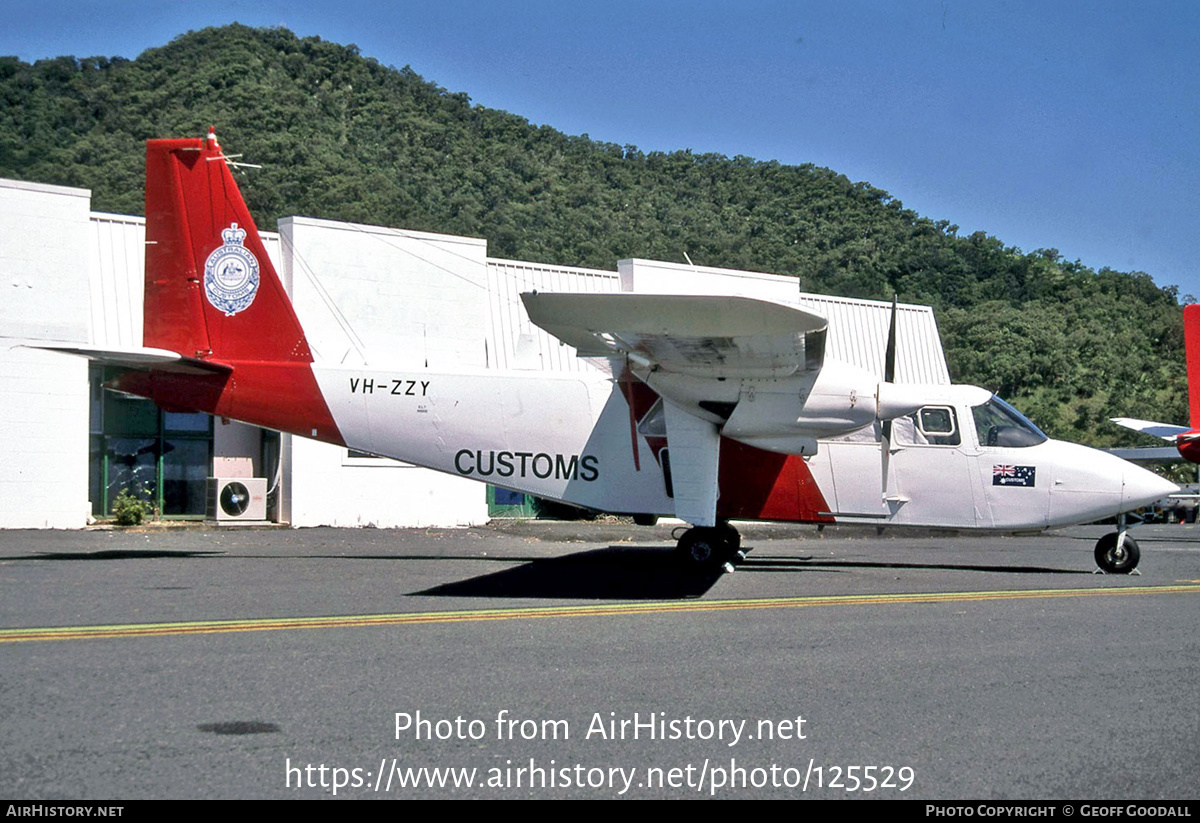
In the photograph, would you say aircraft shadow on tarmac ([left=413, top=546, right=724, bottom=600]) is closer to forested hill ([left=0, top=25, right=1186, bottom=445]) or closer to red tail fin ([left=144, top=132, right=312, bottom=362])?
red tail fin ([left=144, top=132, right=312, bottom=362])

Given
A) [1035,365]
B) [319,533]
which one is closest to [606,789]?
[319,533]

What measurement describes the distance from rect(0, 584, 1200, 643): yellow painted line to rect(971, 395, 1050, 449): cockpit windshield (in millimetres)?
2448

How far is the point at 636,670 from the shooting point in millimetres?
7152

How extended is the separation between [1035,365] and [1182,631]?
4278 cm

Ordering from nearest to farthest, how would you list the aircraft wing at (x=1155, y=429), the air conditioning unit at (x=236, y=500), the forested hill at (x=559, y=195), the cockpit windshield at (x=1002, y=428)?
1. the cockpit windshield at (x=1002, y=428)
2. the aircraft wing at (x=1155, y=429)
3. the air conditioning unit at (x=236, y=500)
4. the forested hill at (x=559, y=195)

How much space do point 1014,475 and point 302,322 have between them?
13.9 meters

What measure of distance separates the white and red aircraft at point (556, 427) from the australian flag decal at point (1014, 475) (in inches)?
1.0

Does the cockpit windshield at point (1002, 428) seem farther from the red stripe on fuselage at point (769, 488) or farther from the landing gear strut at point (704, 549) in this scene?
the landing gear strut at point (704, 549)

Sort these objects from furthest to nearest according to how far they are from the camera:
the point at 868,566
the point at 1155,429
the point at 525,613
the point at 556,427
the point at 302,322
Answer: the point at 302,322
the point at 1155,429
the point at 868,566
the point at 556,427
the point at 525,613

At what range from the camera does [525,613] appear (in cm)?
987

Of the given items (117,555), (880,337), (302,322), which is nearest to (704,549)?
(117,555)

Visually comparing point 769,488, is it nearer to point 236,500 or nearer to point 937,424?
point 937,424

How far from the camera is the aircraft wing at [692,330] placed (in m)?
10.1

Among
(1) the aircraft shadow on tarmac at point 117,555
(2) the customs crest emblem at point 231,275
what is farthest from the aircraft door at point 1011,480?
(1) the aircraft shadow on tarmac at point 117,555
